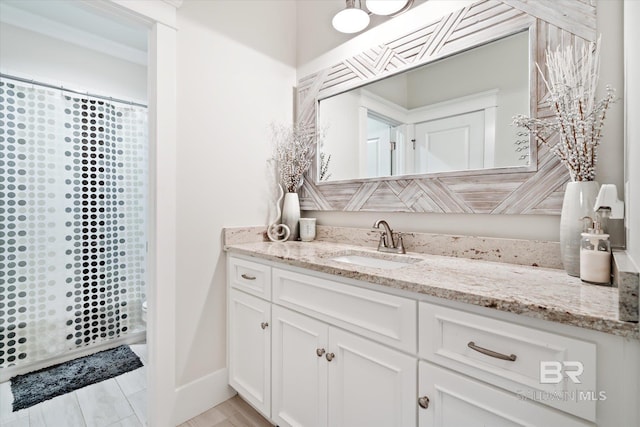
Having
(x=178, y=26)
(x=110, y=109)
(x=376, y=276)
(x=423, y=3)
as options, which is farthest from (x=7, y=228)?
(x=423, y=3)

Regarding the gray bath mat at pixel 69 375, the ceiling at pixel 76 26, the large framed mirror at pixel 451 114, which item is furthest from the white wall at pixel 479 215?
the gray bath mat at pixel 69 375

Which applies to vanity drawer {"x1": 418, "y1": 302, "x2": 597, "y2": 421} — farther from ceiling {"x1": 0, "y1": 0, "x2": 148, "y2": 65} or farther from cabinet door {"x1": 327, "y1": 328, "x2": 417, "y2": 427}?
ceiling {"x1": 0, "y1": 0, "x2": 148, "y2": 65}

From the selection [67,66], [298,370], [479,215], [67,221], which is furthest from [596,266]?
[67,66]

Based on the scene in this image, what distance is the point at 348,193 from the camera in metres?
1.81

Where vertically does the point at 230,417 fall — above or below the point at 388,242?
below

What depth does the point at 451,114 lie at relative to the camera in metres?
1.40

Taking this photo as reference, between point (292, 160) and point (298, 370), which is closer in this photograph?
point (298, 370)

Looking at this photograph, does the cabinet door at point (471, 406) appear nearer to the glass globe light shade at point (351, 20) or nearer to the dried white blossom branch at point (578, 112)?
the dried white blossom branch at point (578, 112)

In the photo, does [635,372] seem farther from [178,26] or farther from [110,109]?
[110,109]

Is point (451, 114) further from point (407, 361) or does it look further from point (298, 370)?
point (298, 370)

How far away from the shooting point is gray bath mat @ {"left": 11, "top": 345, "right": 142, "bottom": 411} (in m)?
1.73

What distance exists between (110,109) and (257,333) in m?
2.17

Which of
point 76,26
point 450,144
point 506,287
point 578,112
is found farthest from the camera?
point 76,26

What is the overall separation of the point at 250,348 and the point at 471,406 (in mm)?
1084
